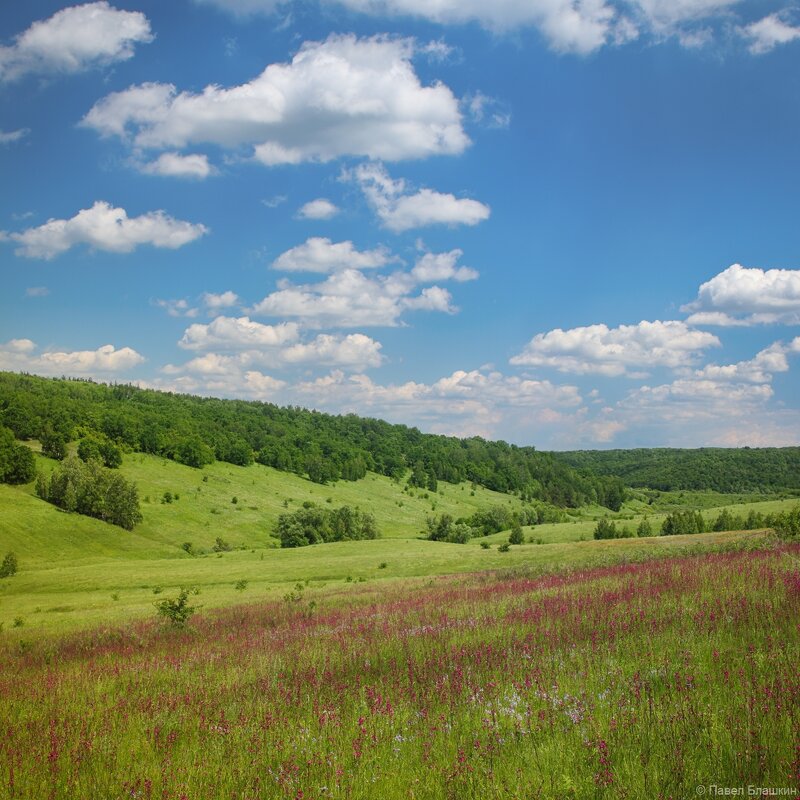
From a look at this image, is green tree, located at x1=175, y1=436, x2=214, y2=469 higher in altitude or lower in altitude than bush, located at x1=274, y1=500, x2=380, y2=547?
higher

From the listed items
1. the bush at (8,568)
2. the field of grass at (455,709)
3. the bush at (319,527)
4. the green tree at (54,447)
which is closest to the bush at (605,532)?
the bush at (319,527)

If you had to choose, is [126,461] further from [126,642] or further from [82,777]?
[82,777]

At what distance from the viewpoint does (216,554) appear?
2940 inches

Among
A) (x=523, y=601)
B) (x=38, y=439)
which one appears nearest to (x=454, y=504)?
(x=38, y=439)

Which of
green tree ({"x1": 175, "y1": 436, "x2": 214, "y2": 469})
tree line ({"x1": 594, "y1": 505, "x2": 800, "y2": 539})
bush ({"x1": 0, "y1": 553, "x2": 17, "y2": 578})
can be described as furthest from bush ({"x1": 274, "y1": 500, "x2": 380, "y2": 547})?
green tree ({"x1": 175, "y1": 436, "x2": 214, "y2": 469})

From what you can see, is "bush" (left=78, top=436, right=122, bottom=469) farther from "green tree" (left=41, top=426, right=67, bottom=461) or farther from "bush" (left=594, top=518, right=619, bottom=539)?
"bush" (left=594, top=518, right=619, bottom=539)

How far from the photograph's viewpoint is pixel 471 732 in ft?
20.4

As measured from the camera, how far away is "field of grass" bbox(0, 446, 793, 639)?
36.6 m

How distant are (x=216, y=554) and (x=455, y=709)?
7425 cm

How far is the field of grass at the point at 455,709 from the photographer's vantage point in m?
5.20

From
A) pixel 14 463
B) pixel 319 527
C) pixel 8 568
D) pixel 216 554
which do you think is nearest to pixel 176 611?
pixel 8 568

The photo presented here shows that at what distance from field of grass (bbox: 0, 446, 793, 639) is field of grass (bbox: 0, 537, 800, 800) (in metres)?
14.4

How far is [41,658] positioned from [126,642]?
6.31ft

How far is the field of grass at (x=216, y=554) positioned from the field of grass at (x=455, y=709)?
14.4 m
